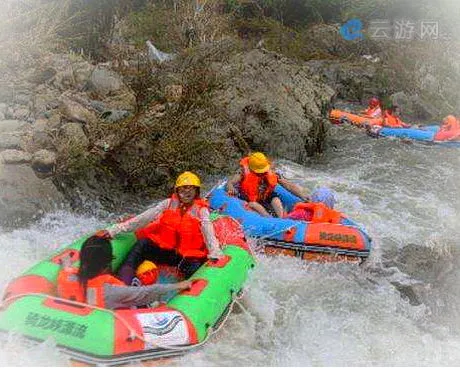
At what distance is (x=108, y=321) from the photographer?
4129 mm

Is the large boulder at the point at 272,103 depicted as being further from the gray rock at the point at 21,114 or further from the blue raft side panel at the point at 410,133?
the gray rock at the point at 21,114

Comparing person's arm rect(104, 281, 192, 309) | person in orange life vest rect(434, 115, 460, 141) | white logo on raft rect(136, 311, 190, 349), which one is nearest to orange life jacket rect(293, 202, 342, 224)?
person's arm rect(104, 281, 192, 309)

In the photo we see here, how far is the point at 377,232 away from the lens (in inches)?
331

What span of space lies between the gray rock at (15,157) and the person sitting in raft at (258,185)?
2.57 meters

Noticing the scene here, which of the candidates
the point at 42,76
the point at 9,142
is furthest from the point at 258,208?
the point at 42,76

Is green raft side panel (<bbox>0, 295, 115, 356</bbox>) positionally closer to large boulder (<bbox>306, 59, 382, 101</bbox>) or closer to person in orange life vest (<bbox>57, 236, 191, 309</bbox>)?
person in orange life vest (<bbox>57, 236, 191, 309</bbox>)

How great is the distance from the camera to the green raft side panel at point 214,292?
4629 millimetres

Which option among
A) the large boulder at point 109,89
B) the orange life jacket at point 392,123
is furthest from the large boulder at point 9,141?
the orange life jacket at point 392,123

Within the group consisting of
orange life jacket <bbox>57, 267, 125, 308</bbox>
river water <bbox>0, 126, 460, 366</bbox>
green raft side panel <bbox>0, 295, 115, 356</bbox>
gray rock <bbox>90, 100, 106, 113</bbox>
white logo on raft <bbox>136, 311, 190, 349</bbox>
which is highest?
orange life jacket <bbox>57, 267, 125, 308</bbox>

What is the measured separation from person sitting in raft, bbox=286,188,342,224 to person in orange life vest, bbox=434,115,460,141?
7.17 metres

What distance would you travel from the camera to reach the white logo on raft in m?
4.25

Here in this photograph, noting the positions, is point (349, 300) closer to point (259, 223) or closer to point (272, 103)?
point (259, 223)

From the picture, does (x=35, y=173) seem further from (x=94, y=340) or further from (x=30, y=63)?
(x=94, y=340)

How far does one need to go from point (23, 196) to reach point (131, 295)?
3.64 m
